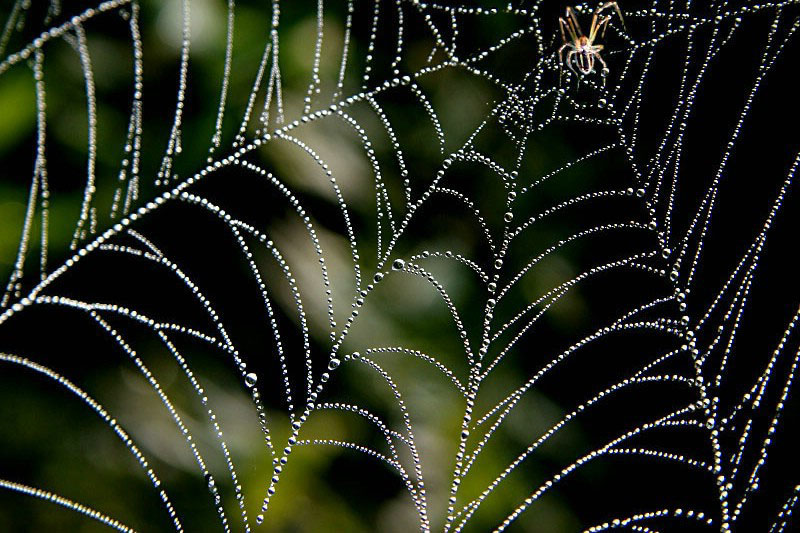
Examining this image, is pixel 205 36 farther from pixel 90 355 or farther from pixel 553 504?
pixel 553 504

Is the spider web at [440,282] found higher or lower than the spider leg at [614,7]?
lower

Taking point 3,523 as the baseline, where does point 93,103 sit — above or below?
above

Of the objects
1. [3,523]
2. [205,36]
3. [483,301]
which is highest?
[205,36]

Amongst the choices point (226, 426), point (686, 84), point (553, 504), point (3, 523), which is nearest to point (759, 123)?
point (686, 84)

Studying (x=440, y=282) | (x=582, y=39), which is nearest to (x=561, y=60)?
(x=582, y=39)

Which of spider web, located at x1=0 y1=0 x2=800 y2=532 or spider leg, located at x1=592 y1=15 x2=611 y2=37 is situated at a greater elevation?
spider leg, located at x1=592 y1=15 x2=611 y2=37

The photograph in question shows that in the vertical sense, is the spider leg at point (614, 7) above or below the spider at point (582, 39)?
above

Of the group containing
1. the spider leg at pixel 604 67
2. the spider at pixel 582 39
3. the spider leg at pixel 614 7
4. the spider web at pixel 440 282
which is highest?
the spider leg at pixel 614 7
